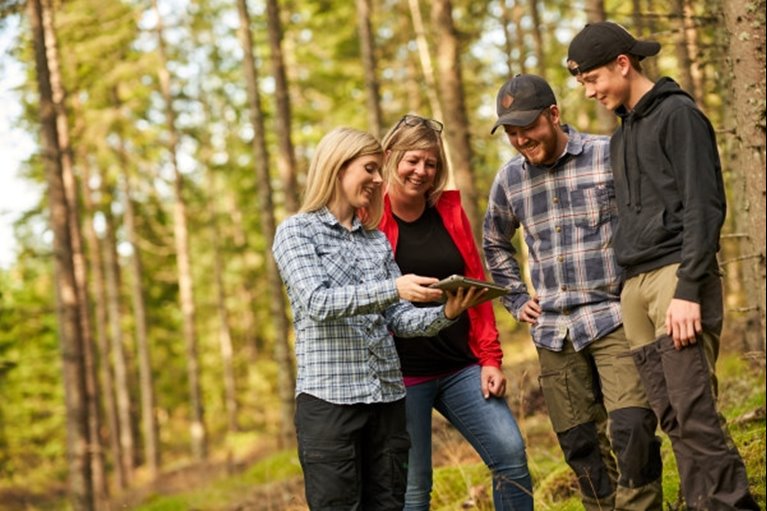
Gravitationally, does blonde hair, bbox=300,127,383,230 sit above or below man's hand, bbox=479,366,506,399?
above

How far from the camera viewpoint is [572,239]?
4734 millimetres

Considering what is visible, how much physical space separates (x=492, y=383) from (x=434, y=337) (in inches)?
16.3

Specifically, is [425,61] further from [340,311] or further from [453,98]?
[340,311]

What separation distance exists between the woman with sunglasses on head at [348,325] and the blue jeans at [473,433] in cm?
53

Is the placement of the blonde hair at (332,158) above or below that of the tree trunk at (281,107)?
below

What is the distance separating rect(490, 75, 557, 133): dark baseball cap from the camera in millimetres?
4621

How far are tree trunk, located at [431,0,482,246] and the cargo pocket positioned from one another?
888 centimetres

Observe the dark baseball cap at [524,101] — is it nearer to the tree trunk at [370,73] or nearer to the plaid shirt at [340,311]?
the plaid shirt at [340,311]

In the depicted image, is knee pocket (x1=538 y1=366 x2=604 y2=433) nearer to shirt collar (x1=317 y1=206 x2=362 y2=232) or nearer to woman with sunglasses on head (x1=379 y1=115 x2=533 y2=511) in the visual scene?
woman with sunglasses on head (x1=379 y1=115 x2=533 y2=511)

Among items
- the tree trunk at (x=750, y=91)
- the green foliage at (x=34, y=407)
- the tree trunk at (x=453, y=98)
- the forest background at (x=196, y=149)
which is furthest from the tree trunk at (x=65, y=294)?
the green foliage at (x=34, y=407)

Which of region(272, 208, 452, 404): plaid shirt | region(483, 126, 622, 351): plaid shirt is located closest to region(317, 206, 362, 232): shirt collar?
region(272, 208, 452, 404): plaid shirt

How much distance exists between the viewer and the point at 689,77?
11.9m

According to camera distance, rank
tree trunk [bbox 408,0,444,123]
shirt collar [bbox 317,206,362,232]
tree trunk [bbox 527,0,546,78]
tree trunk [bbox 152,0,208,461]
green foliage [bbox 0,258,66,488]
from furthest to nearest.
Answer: green foliage [bbox 0,258,66,488], tree trunk [bbox 152,0,208,461], tree trunk [bbox 408,0,444,123], tree trunk [bbox 527,0,546,78], shirt collar [bbox 317,206,362,232]

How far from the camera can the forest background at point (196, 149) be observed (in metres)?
13.1
